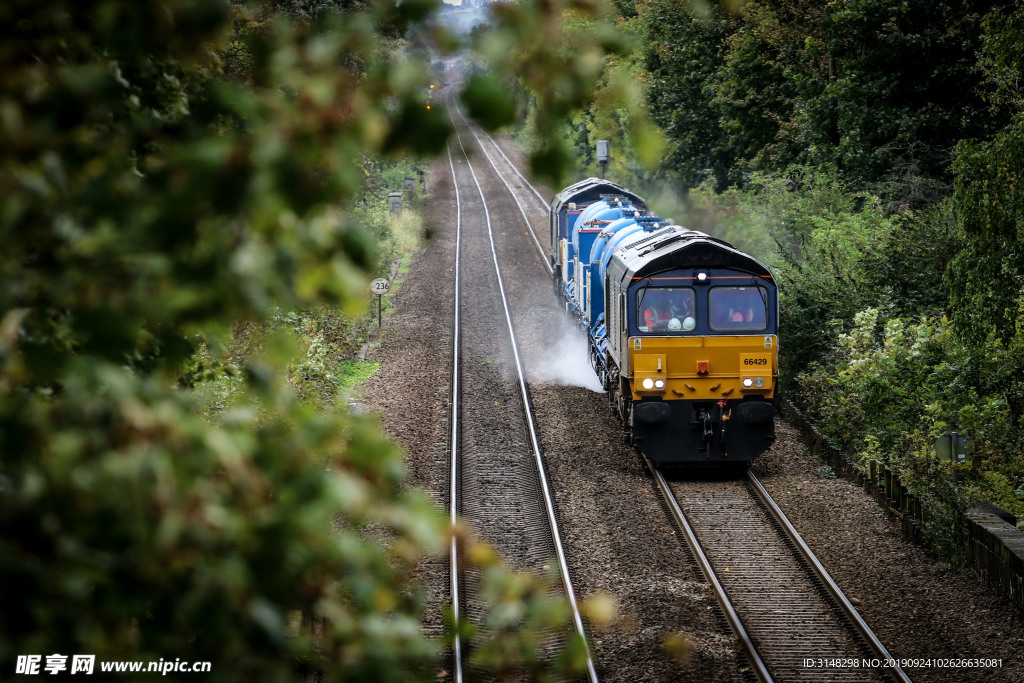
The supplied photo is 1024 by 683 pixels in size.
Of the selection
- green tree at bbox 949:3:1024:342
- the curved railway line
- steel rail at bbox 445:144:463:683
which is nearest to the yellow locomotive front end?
the curved railway line

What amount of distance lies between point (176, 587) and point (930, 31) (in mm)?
23358

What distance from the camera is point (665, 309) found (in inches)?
517

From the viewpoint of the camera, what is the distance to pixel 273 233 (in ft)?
8.11

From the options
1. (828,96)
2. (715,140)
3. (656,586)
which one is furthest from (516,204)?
(656,586)

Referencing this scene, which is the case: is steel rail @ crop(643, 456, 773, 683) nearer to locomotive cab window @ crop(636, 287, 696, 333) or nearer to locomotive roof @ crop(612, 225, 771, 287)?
locomotive cab window @ crop(636, 287, 696, 333)

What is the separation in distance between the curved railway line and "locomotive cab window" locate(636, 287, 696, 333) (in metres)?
2.29

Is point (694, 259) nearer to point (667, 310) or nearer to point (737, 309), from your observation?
point (667, 310)

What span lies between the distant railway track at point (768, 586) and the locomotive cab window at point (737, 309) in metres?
2.37

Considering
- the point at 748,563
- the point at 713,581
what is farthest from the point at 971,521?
the point at 713,581

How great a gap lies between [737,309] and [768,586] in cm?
443

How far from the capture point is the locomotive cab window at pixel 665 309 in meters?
13.1

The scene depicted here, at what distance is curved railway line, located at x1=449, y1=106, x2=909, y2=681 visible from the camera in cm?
868

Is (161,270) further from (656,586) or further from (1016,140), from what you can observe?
(1016,140)

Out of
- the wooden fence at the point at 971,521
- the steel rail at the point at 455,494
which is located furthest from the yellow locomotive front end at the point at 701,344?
the steel rail at the point at 455,494
